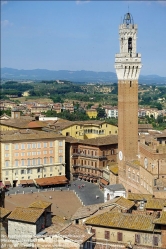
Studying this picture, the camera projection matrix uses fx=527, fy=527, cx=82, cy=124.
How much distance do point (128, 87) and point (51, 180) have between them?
719 cm

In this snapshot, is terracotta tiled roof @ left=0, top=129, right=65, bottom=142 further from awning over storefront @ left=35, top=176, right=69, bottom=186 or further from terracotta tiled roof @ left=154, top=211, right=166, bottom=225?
terracotta tiled roof @ left=154, top=211, right=166, bottom=225

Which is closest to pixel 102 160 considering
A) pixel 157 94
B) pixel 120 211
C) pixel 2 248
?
pixel 120 211

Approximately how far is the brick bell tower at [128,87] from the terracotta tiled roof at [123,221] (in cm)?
1113

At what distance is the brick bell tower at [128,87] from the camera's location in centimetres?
2500

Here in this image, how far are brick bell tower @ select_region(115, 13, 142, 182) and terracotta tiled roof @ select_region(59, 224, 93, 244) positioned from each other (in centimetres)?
1248

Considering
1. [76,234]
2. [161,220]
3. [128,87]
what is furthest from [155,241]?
[128,87]

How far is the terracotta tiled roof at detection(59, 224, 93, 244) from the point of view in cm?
1173

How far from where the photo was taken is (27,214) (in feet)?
44.1

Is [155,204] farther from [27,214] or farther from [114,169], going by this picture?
[114,169]

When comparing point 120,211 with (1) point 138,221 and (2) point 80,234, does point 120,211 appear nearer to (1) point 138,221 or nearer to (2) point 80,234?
(1) point 138,221

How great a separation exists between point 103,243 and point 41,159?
16738 mm

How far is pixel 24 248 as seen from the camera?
11.4 metres

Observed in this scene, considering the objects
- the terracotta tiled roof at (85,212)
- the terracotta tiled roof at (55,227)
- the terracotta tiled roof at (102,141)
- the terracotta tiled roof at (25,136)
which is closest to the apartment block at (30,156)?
the terracotta tiled roof at (25,136)

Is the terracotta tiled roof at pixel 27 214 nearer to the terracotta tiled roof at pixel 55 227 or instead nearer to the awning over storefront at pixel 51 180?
the terracotta tiled roof at pixel 55 227
